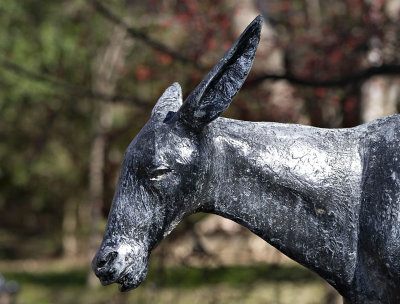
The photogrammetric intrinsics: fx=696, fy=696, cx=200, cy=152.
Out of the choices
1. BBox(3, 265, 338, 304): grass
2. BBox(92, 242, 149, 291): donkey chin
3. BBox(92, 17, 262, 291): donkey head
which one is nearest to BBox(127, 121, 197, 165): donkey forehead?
BBox(92, 17, 262, 291): donkey head

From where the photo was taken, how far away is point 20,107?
17.0m

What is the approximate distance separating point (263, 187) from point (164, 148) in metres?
0.33

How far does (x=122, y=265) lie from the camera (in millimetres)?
1943

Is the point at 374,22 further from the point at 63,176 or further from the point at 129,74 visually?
the point at 63,176

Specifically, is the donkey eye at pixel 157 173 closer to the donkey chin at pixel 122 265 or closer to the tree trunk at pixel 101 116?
the donkey chin at pixel 122 265

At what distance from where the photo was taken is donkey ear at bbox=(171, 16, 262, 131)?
1953 millimetres

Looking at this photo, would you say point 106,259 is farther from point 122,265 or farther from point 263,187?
point 263,187

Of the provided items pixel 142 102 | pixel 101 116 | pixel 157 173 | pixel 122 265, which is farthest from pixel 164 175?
pixel 101 116

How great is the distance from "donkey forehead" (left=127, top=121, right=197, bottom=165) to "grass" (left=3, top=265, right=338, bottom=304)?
610 cm

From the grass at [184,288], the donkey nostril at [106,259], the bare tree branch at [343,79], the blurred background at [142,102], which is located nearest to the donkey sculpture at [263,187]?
the donkey nostril at [106,259]

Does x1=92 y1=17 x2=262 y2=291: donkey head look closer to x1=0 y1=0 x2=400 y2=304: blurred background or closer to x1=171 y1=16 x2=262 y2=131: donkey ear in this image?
x1=171 y1=16 x2=262 y2=131: donkey ear

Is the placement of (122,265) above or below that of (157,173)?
below

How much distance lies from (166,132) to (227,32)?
577cm

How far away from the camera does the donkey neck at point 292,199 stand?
6.86 feet
